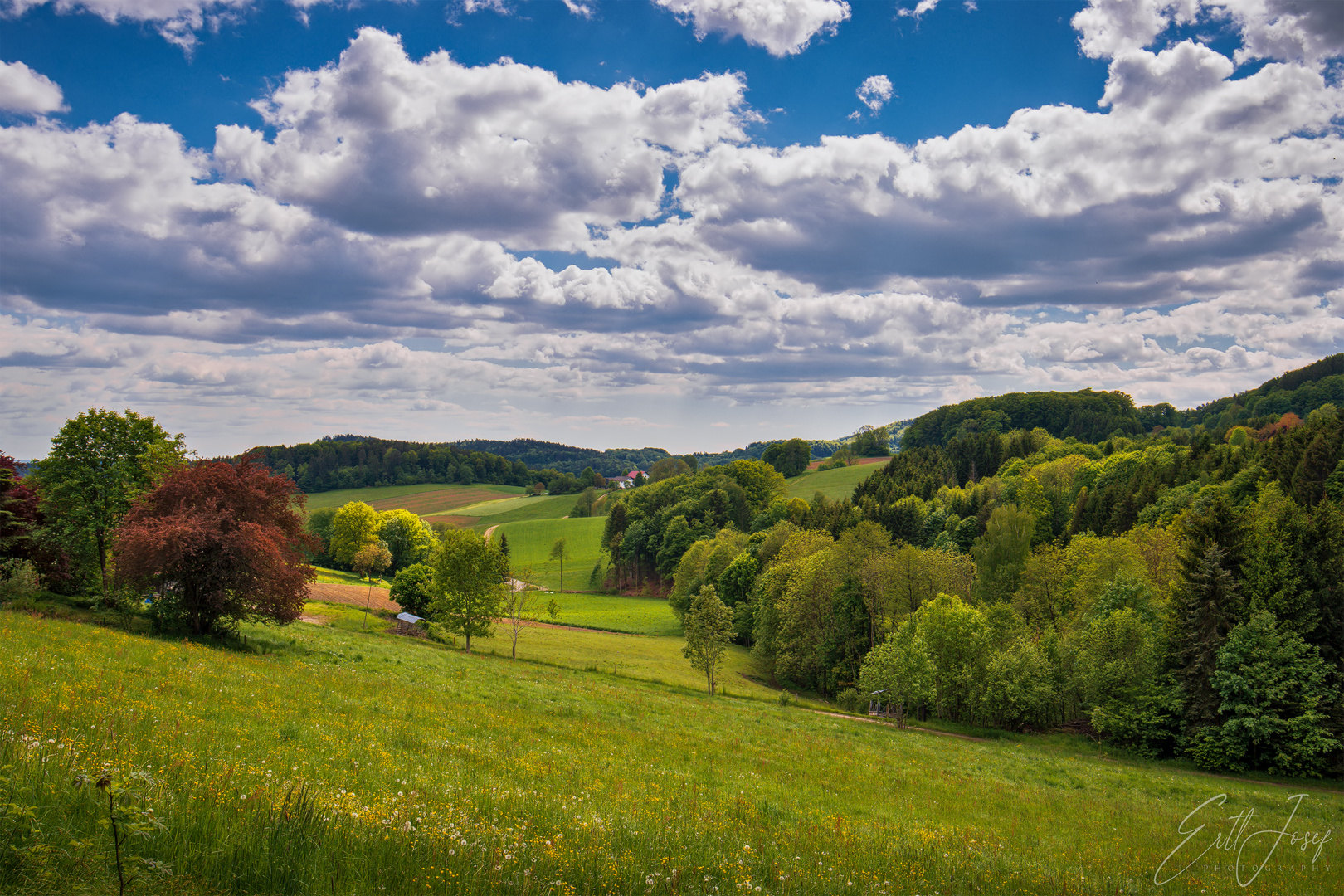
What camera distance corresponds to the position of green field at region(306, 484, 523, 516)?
161 m

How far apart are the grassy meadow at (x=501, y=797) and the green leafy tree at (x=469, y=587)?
22306 millimetres

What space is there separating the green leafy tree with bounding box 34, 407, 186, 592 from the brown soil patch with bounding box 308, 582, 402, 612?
104 ft

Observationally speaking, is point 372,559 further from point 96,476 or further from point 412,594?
point 96,476

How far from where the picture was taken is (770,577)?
7219 centimetres

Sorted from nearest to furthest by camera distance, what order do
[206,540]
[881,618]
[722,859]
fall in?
1. [722,859]
2. [206,540]
3. [881,618]

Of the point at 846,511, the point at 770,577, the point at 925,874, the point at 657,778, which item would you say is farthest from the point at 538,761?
the point at 846,511

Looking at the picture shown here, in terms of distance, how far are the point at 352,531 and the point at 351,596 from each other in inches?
1610

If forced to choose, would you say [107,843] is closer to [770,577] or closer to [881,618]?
[881,618]

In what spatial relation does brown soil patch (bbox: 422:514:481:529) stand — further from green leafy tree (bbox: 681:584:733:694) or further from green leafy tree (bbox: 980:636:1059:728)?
green leafy tree (bbox: 980:636:1059:728)

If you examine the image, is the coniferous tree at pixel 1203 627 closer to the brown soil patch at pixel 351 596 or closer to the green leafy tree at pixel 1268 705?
the green leafy tree at pixel 1268 705

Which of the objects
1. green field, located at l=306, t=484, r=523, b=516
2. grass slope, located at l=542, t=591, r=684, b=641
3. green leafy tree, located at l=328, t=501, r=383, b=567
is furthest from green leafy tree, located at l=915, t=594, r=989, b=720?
green field, located at l=306, t=484, r=523, b=516

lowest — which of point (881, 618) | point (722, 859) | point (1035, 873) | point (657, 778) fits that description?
point (881, 618)

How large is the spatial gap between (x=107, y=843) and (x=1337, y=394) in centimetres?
20974

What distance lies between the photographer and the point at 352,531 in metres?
109
